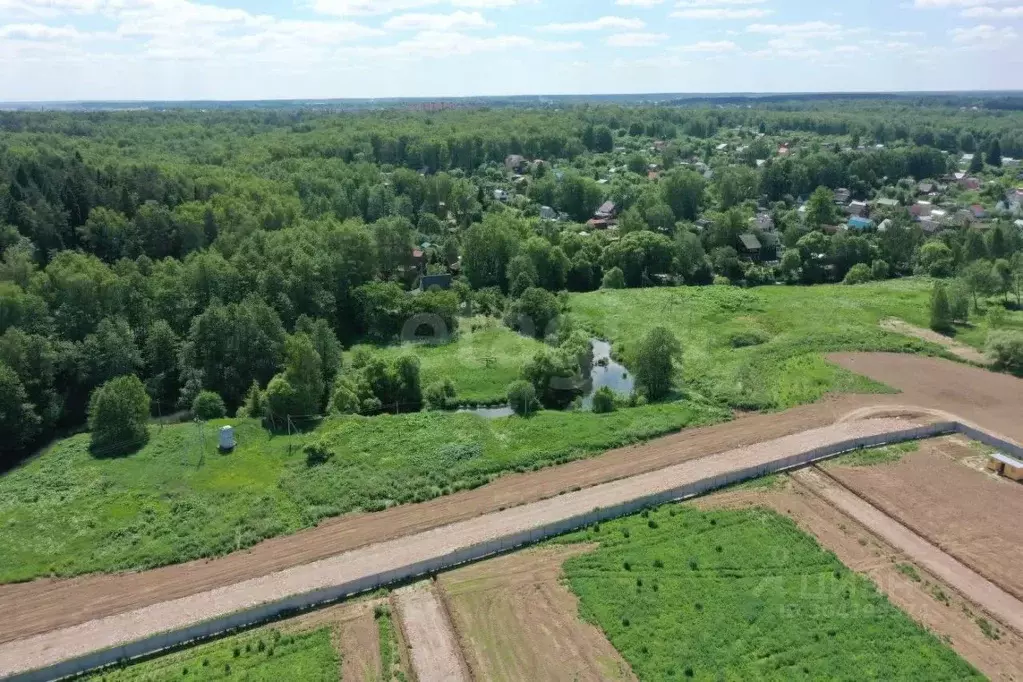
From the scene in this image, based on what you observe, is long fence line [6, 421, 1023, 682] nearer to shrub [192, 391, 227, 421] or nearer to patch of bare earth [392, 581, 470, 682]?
patch of bare earth [392, 581, 470, 682]

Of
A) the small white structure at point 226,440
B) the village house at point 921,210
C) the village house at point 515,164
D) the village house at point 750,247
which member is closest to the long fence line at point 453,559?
the small white structure at point 226,440

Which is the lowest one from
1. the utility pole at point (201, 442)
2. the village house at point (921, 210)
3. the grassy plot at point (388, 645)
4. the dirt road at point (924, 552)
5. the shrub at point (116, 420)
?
the grassy plot at point (388, 645)

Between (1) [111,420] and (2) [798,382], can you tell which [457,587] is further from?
(2) [798,382]

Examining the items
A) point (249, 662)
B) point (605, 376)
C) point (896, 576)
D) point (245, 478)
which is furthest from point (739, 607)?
point (605, 376)

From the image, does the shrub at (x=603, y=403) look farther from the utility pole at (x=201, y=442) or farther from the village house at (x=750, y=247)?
the village house at (x=750, y=247)

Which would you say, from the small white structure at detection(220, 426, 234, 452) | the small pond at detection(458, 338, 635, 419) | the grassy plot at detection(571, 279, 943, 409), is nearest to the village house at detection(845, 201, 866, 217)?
the grassy plot at detection(571, 279, 943, 409)
